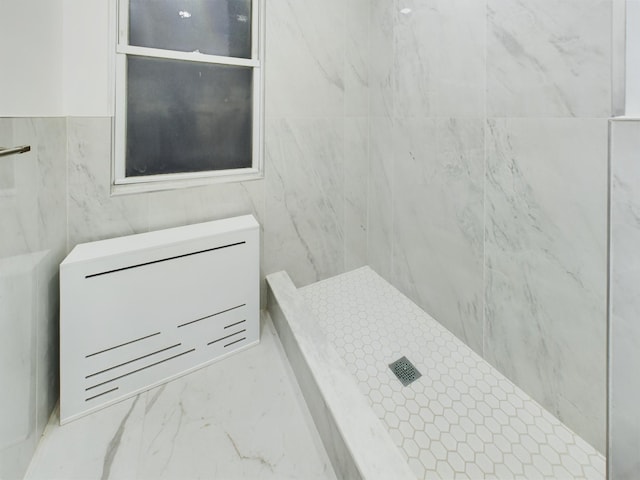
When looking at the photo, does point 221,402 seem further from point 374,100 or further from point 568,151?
point 374,100

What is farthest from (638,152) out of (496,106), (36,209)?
(36,209)

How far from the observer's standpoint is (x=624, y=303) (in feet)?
2.00

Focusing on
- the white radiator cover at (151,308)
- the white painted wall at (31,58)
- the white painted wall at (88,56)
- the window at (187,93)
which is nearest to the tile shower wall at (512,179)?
the window at (187,93)

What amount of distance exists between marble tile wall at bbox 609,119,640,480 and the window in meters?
1.61

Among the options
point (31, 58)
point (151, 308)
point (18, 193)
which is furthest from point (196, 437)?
point (31, 58)

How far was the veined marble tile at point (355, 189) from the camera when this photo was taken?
2195mm

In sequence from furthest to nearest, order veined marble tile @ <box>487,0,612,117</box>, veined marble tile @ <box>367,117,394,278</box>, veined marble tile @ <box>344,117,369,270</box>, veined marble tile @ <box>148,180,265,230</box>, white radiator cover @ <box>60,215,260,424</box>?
veined marble tile @ <box>344,117,369,270</box>
veined marble tile @ <box>367,117,394,278</box>
veined marble tile @ <box>148,180,265,230</box>
white radiator cover @ <box>60,215,260,424</box>
veined marble tile @ <box>487,0,612,117</box>

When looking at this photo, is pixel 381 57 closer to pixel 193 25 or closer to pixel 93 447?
pixel 193 25

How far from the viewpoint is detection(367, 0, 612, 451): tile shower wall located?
1.06m

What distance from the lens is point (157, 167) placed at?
1.61 metres

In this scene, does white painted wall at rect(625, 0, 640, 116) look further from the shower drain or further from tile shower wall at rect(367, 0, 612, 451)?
the shower drain

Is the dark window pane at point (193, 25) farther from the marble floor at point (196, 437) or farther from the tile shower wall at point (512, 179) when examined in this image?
the marble floor at point (196, 437)

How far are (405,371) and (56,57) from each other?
199cm

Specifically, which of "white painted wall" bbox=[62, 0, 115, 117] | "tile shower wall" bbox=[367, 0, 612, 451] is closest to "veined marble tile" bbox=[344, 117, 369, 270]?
"tile shower wall" bbox=[367, 0, 612, 451]
